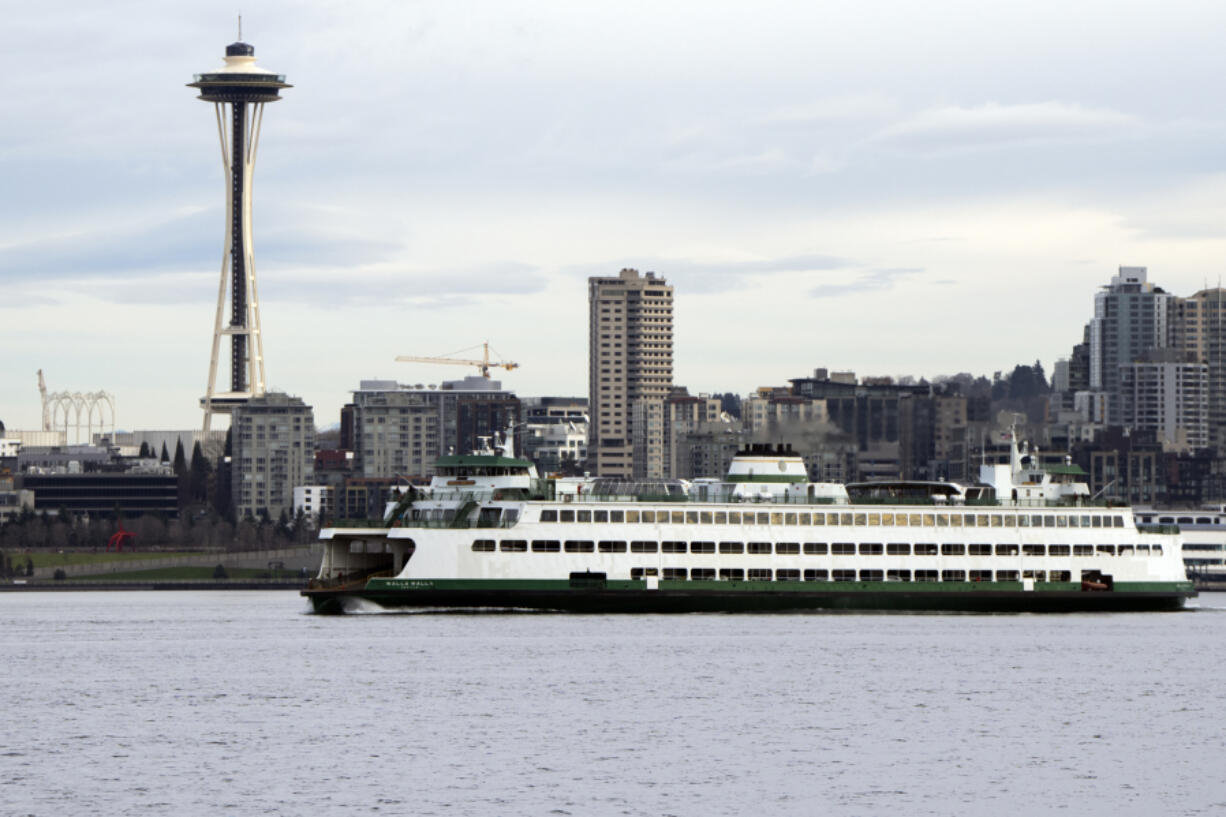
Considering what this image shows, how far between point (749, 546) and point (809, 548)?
10.0 feet

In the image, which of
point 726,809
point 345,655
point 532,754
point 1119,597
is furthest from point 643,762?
point 1119,597

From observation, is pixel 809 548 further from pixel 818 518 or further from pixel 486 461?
pixel 486 461

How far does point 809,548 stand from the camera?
97.5m

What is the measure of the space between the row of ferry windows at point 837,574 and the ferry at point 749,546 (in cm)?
7

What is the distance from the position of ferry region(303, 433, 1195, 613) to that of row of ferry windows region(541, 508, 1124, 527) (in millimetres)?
70

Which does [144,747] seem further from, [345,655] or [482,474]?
[482,474]

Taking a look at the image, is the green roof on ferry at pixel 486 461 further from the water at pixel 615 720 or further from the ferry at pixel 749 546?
the water at pixel 615 720

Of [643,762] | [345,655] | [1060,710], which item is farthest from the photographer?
[345,655]

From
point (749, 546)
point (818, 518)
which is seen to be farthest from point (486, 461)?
point (818, 518)

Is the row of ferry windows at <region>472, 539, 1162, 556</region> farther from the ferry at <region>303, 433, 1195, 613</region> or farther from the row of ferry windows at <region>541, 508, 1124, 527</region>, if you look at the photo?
the row of ferry windows at <region>541, 508, 1124, 527</region>

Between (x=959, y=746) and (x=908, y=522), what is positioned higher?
(x=908, y=522)

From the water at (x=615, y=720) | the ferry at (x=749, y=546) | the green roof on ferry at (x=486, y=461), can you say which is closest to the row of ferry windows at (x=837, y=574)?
the ferry at (x=749, y=546)

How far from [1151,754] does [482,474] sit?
4932 cm

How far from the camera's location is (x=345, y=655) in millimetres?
75938
